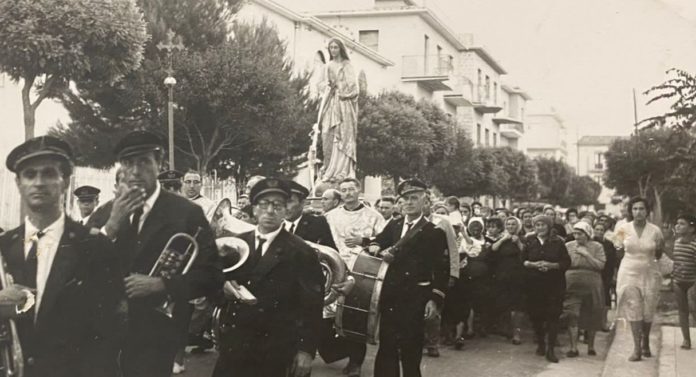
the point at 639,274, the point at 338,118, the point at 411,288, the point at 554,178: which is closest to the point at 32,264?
the point at 411,288

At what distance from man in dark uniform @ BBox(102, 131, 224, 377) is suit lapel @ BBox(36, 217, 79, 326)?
0.86 feet

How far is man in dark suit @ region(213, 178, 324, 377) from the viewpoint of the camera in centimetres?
470

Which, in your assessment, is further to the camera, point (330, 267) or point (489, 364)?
point (489, 364)

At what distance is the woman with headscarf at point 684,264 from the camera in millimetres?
9945

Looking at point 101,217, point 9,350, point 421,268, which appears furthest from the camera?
point 421,268

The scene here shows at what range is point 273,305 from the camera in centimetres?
473

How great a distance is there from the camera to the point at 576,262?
33.5 ft

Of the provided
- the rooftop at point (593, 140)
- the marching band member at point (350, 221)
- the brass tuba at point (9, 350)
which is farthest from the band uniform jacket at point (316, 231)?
the rooftop at point (593, 140)

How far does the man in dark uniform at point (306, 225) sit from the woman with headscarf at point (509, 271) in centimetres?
401

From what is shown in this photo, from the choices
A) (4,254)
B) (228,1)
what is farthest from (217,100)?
(4,254)

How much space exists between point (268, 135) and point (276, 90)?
126 cm

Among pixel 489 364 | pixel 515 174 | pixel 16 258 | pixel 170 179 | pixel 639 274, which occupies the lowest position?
pixel 489 364

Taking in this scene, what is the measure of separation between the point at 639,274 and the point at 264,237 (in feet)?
20.5

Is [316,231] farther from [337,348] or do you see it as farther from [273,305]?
[273,305]
